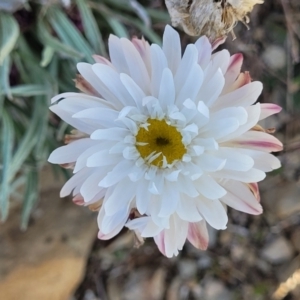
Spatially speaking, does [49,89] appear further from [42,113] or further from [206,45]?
[206,45]

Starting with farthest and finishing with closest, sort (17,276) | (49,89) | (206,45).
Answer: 1. (17,276)
2. (49,89)
3. (206,45)

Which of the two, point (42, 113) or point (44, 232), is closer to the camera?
point (42, 113)

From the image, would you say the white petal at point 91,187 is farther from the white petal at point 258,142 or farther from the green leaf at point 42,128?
the green leaf at point 42,128

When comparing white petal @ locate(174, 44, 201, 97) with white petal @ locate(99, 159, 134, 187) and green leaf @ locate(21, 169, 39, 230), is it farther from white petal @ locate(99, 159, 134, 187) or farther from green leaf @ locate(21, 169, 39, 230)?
green leaf @ locate(21, 169, 39, 230)

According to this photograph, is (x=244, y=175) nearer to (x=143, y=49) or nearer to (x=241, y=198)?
(x=241, y=198)

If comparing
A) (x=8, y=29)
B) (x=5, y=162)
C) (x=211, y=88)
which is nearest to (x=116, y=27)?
(x=8, y=29)

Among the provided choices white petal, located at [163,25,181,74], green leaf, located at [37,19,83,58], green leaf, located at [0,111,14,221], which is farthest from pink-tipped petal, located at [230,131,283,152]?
green leaf, located at [0,111,14,221]

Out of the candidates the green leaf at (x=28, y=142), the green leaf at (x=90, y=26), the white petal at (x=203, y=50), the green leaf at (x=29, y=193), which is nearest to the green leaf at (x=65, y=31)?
the green leaf at (x=90, y=26)

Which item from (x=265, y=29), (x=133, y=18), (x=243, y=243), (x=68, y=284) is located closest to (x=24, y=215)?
(x=68, y=284)
